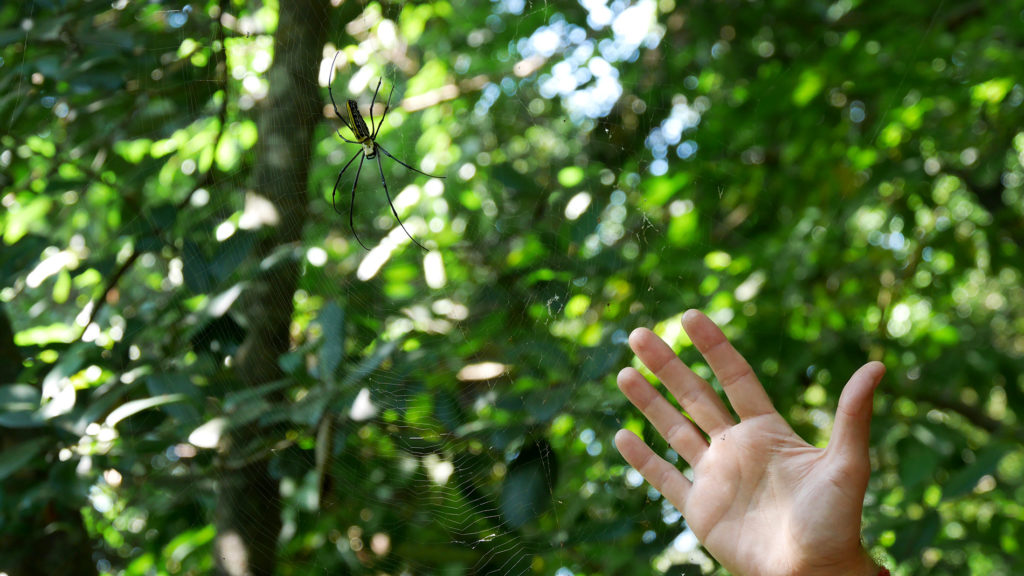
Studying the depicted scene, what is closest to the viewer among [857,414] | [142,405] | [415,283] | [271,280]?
[857,414]

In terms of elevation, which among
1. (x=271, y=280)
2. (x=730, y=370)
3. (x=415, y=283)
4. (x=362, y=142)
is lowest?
(x=415, y=283)

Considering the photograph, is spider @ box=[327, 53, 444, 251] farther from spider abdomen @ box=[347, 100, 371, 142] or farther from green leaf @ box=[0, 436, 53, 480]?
green leaf @ box=[0, 436, 53, 480]

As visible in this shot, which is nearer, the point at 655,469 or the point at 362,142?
the point at 655,469

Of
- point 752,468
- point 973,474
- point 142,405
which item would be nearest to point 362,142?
point 142,405

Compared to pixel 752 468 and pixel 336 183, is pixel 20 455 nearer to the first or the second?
pixel 336 183

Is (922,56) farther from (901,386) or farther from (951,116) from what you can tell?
(901,386)
